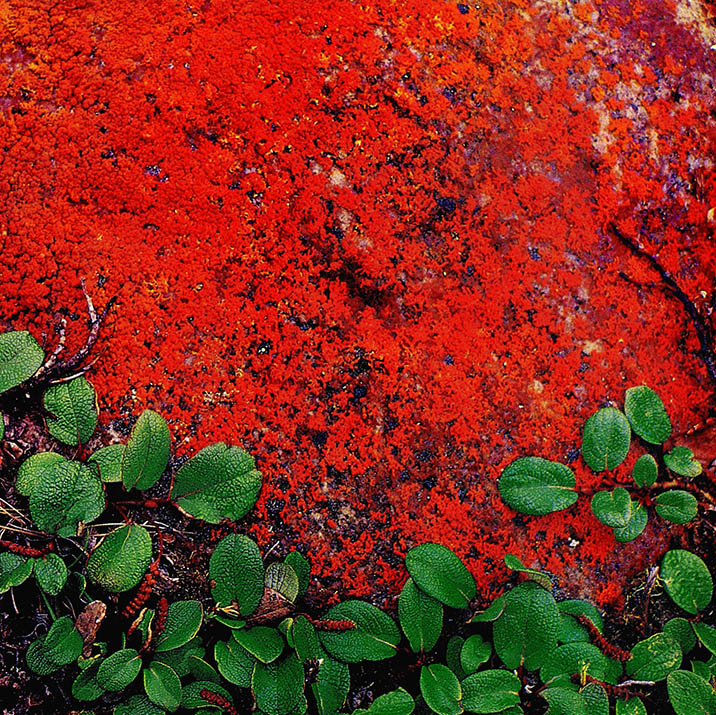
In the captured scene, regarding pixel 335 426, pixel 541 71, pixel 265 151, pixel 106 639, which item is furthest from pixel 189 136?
pixel 106 639

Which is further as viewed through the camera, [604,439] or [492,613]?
[604,439]

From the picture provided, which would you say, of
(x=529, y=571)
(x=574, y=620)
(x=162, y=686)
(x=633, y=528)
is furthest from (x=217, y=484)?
(x=633, y=528)

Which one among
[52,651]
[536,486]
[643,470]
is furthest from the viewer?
[643,470]

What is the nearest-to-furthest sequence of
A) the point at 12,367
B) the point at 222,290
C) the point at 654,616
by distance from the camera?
the point at 12,367
the point at 222,290
the point at 654,616

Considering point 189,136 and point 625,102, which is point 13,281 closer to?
point 189,136

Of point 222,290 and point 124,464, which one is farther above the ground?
point 222,290

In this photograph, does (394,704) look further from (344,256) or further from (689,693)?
(344,256)

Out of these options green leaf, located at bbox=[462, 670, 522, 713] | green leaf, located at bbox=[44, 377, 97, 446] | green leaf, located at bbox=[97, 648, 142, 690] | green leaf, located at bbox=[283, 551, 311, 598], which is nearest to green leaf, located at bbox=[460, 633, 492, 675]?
green leaf, located at bbox=[462, 670, 522, 713]

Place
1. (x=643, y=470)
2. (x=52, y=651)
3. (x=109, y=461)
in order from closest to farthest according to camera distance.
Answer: (x=52, y=651) → (x=109, y=461) → (x=643, y=470)
